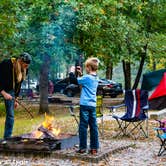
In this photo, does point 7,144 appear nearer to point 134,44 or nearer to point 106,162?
point 106,162

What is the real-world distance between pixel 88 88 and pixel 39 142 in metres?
1.14

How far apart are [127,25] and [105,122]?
5023 mm

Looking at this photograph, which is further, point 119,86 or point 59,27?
point 119,86

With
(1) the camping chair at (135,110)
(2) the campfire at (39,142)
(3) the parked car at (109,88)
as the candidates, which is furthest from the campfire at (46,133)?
(3) the parked car at (109,88)

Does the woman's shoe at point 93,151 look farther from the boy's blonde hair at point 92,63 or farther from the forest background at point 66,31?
the forest background at point 66,31

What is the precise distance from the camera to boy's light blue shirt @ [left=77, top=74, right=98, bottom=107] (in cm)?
669

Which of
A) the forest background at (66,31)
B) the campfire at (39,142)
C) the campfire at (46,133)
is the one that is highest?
the forest background at (66,31)

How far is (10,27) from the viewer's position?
484 inches

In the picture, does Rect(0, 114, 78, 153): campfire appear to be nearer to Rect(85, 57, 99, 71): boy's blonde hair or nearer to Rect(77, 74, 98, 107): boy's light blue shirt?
Rect(77, 74, 98, 107): boy's light blue shirt

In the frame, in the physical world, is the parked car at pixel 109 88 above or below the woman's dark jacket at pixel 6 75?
below

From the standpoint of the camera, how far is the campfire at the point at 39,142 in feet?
22.3

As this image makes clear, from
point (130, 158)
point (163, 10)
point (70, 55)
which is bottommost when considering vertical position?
point (130, 158)

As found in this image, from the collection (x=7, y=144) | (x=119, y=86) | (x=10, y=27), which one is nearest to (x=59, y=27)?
(x=10, y=27)

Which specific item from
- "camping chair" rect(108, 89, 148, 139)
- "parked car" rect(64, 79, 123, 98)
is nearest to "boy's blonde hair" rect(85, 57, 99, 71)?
"camping chair" rect(108, 89, 148, 139)
